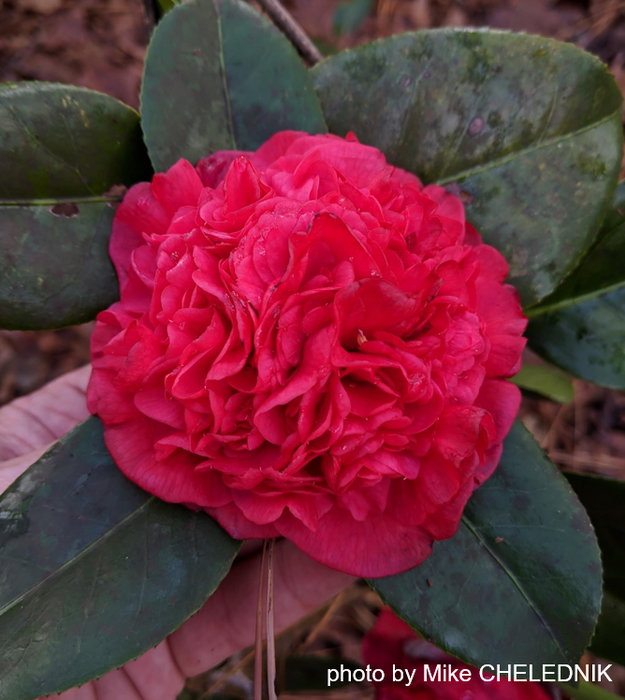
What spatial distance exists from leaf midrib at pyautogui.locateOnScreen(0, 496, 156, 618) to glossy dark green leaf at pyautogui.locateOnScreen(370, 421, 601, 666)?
326 mm

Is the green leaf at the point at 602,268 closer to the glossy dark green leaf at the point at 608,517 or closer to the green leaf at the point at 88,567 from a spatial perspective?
the glossy dark green leaf at the point at 608,517

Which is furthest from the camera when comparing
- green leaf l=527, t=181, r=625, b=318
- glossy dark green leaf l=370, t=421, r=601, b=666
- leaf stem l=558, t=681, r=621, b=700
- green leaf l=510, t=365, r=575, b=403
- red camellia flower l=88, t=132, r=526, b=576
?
green leaf l=510, t=365, r=575, b=403

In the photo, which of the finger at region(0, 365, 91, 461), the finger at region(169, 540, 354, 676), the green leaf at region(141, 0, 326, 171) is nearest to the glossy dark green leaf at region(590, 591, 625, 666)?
the finger at region(169, 540, 354, 676)

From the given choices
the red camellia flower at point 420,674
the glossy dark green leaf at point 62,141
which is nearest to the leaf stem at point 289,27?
the glossy dark green leaf at point 62,141

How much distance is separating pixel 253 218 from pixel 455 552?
530mm

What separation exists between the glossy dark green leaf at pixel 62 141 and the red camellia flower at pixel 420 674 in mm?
959

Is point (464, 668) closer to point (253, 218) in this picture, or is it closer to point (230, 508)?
point (230, 508)

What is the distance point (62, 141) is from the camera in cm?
76

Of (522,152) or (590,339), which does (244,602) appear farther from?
(522,152)

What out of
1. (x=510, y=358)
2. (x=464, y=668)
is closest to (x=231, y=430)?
(x=510, y=358)

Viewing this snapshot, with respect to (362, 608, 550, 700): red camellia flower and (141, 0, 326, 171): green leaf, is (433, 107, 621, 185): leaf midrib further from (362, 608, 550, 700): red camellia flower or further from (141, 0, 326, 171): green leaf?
(362, 608, 550, 700): red camellia flower

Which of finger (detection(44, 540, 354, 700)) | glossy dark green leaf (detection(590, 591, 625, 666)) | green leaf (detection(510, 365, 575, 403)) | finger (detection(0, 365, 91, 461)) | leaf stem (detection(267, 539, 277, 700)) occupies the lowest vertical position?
finger (detection(44, 540, 354, 700))

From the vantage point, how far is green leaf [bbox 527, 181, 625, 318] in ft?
3.15

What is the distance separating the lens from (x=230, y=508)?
0.69 m
